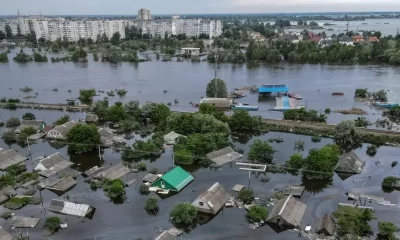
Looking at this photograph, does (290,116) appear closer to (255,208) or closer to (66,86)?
(255,208)

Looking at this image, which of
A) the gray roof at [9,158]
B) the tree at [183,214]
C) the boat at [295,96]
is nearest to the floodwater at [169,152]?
the tree at [183,214]

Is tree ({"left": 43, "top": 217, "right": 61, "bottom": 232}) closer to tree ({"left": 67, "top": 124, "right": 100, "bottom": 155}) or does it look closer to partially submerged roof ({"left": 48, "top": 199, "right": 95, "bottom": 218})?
partially submerged roof ({"left": 48, "top": 199, "right": 95, "bottom": 218})

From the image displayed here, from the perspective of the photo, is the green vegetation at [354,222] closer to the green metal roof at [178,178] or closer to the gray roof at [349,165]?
the gray roof at [349,165]

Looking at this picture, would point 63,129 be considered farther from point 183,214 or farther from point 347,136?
point 347,136

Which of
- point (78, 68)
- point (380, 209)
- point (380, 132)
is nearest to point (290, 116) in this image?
point (380, 132)

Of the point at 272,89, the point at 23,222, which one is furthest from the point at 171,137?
the point at 272,89

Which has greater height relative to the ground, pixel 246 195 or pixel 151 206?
pixel 246 195

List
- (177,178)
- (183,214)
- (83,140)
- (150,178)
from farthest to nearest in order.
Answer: (83,140) < (150,178) < (177,178) < (183,214)

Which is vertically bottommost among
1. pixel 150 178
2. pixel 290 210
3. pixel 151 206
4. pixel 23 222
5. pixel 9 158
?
pixel 23 222
